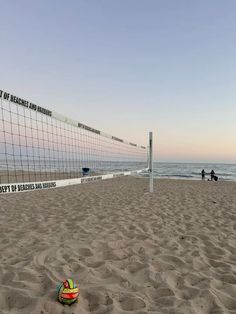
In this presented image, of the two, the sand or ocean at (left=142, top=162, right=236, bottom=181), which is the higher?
the sand

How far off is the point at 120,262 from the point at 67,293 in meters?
1.07

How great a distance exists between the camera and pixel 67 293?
7.36 feet

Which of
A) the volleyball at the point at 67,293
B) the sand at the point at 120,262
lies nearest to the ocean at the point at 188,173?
the sand at the point at 120,262

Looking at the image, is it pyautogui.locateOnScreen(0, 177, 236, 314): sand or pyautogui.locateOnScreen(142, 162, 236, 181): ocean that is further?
pyautogui.locateOnScreen(142, 162, 236, 181): ocean

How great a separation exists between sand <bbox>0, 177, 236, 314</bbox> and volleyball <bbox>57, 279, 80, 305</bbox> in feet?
Result: 0.14

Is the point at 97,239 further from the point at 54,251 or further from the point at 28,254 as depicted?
the point at 28,254

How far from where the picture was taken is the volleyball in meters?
2.22

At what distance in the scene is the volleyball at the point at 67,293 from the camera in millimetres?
2219

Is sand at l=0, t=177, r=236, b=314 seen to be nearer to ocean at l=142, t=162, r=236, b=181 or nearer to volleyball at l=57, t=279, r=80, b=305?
volleyball at l=57, t=279, r=80, b=305

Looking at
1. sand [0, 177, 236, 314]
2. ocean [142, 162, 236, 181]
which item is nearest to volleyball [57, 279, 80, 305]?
sand [0, 177, 236, 314]

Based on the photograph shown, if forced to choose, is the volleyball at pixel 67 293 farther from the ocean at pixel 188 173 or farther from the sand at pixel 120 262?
the ocean at pixel 188 173

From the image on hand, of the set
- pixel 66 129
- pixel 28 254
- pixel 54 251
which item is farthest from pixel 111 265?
pixel 66 129

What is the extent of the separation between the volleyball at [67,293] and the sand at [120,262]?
0.14ft

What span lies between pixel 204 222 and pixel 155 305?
3.46 m
